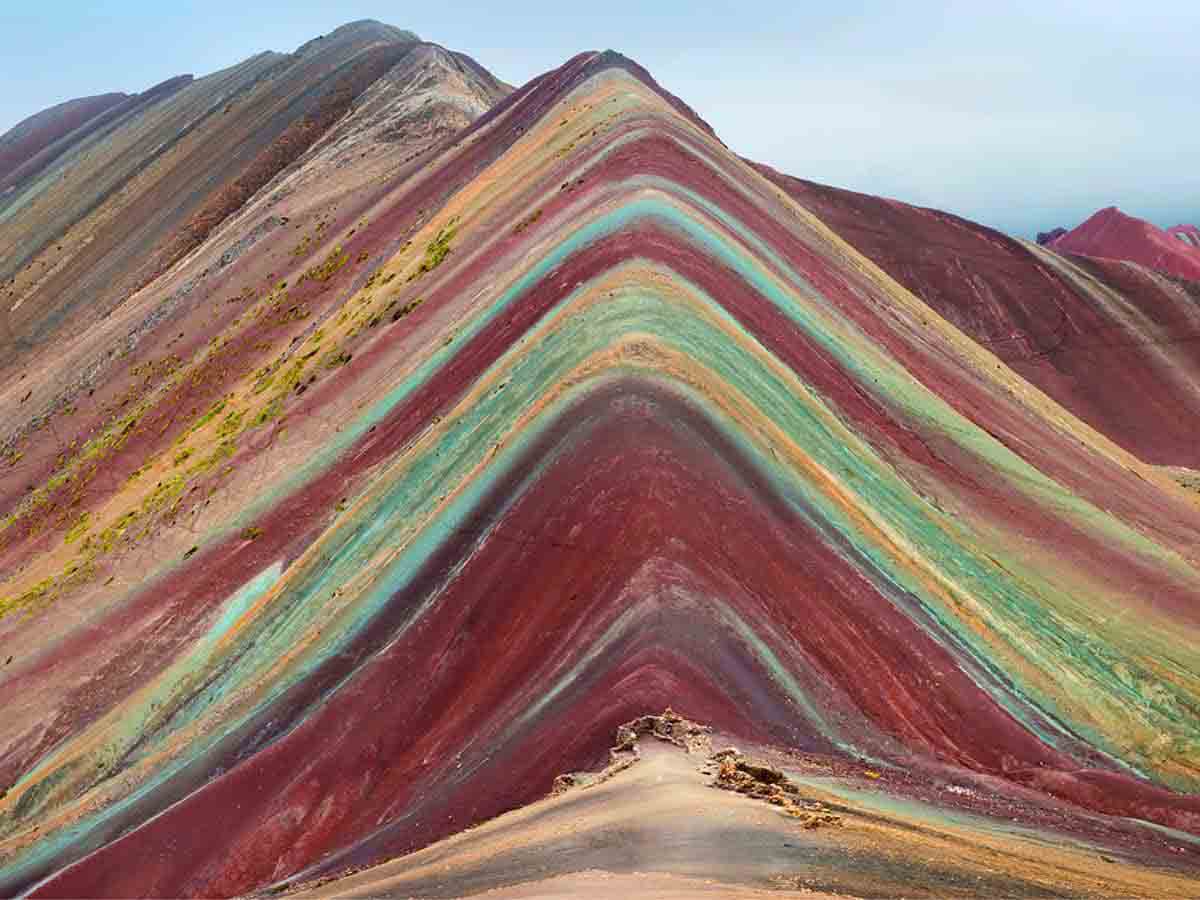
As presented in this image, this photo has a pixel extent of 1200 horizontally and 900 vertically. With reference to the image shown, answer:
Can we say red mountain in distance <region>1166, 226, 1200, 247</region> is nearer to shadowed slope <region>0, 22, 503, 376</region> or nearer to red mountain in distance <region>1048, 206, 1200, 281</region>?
red mountain in distance <region>1048, 206, 1200, 281</region>

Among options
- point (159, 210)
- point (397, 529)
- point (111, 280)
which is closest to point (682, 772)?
point (397, 529)

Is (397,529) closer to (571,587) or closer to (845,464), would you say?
(571,587)

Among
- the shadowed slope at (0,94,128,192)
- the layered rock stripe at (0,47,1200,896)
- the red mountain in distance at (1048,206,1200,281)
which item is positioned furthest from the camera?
the shadowed slope at (0,94,128,192)

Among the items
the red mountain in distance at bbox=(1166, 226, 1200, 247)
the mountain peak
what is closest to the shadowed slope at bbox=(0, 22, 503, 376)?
the mountain peak

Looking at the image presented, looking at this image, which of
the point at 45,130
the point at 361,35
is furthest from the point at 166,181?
the point at 45,130

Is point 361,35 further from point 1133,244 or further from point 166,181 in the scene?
point 1133,244
